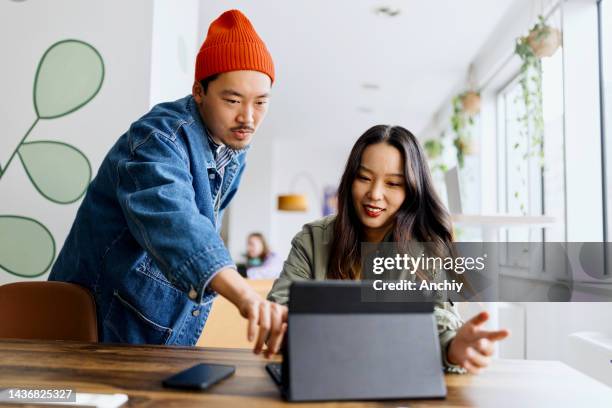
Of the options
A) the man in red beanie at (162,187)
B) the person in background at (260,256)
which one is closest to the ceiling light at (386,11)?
the man in red beanie at (162,187)

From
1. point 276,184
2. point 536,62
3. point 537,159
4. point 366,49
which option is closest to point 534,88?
point 536,62

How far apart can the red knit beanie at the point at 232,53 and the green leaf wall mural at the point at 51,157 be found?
1217 mm

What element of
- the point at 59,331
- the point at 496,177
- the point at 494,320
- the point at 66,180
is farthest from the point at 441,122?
the point at 59,331

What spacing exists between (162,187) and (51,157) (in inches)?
61.4

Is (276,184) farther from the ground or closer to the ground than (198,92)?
farther from the ground

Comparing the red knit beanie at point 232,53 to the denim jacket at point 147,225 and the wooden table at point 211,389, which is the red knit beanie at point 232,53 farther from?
the wooden table at point 211,389

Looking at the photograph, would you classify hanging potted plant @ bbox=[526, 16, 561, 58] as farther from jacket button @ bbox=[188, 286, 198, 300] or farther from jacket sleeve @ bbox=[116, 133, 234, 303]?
jacket button @ bbox=[188, 286, 198, 300]

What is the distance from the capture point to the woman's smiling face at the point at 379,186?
4.48 ft

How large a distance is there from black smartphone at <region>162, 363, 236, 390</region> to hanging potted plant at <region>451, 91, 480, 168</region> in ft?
14.8

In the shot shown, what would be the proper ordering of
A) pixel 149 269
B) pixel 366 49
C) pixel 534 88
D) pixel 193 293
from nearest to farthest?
pixel 193 293
pixel 149 269
pixel 534 88
pixel 366 49

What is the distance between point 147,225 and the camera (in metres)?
1.02

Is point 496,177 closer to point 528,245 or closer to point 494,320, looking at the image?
point 528,245

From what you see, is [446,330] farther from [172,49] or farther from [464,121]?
[464,121]

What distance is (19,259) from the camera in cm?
235
